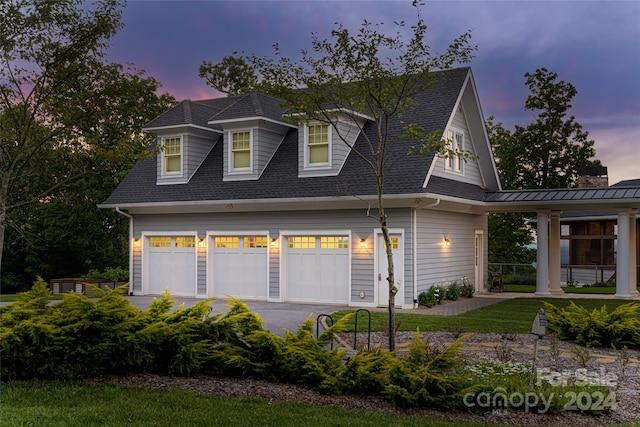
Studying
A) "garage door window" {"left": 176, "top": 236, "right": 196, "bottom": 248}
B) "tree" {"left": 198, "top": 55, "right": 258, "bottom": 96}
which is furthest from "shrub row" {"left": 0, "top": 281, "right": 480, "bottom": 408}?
"tree" {"left": 198, "top": 55, "right": 258, "bottom": 96}

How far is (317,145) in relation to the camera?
1950 cm

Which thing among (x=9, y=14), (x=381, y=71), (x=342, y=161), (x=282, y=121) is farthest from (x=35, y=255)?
(x=381, y=71)

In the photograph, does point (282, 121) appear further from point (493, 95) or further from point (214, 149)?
point (493, 95)

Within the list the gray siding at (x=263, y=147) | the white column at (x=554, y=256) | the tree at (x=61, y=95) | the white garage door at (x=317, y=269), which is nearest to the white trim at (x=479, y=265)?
the white column at (x=554, y=256)

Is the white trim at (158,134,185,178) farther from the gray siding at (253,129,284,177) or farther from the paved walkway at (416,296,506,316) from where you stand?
the paved walkway at (416,296,506,316)

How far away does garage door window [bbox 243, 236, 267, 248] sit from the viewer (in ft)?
66.8

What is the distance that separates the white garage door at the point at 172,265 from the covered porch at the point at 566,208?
10.4 m

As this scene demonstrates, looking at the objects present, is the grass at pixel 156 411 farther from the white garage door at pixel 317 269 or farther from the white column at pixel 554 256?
the white column at pixel 554 256

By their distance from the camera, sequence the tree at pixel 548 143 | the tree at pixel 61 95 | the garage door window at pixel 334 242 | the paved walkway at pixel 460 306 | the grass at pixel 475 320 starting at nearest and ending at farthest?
the tree at pixel 61 95 → the grass at pixel 475 320 → the paved walkway at pixel 460 306 → the garage door window at pixel 334 242 → the tree at pixel 548 143

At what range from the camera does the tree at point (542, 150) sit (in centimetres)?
3247

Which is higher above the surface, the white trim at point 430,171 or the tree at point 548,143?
the tree at point 548,143

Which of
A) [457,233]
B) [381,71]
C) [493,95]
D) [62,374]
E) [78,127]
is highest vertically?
[493,95]

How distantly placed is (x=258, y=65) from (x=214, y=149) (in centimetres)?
1095

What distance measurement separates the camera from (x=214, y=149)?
22641 mm
